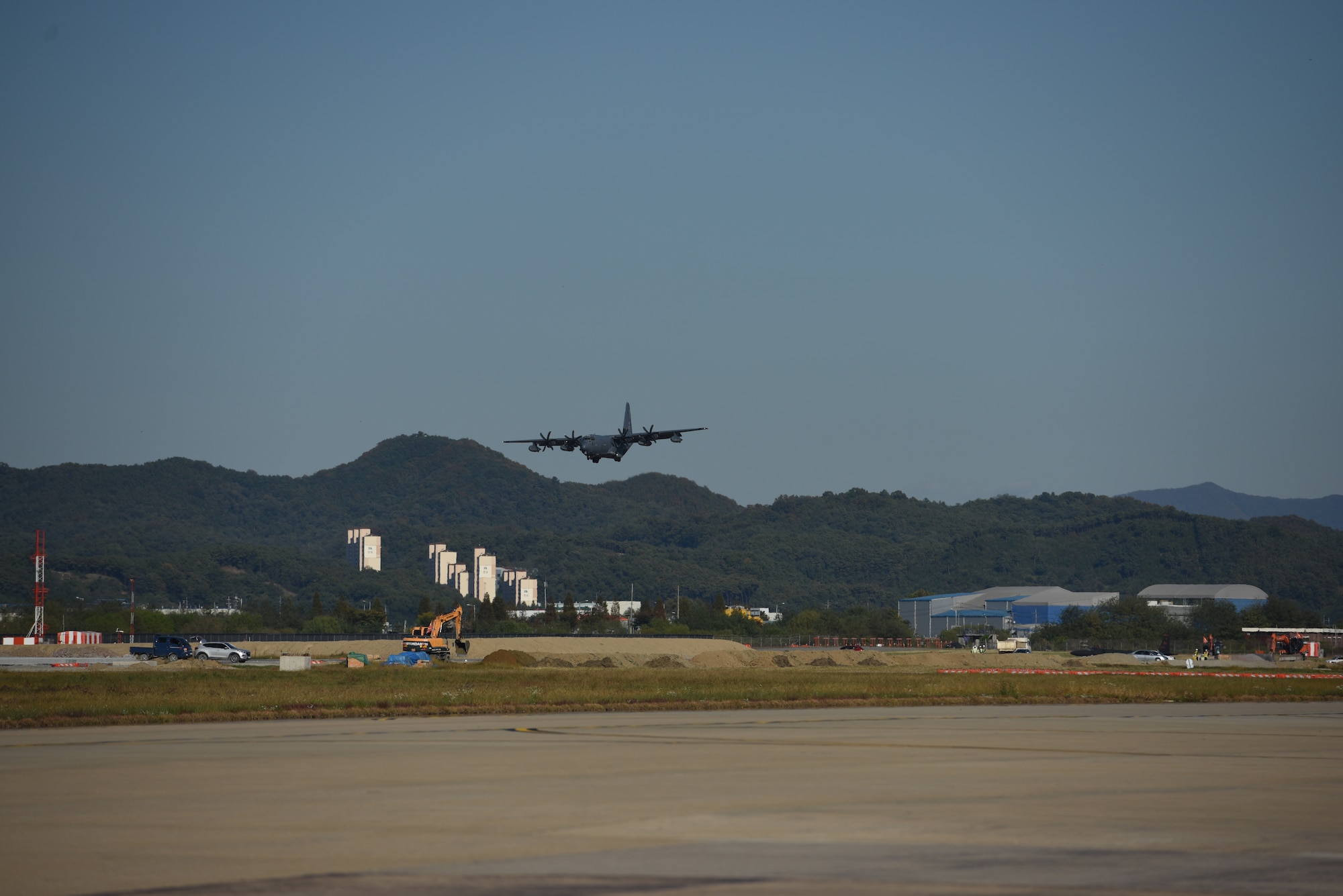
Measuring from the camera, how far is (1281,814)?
14.4m

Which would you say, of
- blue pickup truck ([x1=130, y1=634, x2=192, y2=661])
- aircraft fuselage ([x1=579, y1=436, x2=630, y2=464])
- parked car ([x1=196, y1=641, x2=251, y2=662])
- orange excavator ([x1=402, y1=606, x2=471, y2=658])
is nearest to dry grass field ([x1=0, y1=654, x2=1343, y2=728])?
orange excavator ([x1=402, y1=606, x2=471, y2=658])

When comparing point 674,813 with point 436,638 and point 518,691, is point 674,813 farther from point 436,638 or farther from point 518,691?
point 436,638

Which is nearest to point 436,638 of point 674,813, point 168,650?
point 168,650

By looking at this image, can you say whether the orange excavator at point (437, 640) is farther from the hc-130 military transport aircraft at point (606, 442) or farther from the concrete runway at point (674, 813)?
the concrete runway at point (674, 813)

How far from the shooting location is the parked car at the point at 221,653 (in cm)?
8088

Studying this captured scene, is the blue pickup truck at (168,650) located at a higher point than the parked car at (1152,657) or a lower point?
higher

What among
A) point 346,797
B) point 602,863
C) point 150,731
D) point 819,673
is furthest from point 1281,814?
point 819,673

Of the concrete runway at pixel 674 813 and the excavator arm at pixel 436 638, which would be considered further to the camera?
the excavator arm at pixel 436 638

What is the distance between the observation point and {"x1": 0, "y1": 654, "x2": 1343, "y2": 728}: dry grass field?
109 ft

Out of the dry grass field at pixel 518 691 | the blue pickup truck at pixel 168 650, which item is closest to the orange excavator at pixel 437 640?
the blue pickup truck at pixel 168 650

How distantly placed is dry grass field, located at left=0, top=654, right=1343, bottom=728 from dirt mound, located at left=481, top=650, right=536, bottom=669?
1539cm

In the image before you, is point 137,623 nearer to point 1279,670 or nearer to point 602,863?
point 1279,670

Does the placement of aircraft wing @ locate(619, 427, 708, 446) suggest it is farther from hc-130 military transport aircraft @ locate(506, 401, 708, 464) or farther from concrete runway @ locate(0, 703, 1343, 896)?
concrete runway @ locate(0, 703, 1343, 896)

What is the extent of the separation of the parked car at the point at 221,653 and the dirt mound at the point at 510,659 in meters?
15.5
